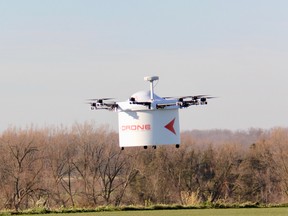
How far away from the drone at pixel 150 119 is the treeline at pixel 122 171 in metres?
57.9

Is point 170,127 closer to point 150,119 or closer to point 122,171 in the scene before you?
point 150,119

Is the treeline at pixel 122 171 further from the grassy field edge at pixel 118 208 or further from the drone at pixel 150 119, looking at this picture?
the drone at pixel 150 119

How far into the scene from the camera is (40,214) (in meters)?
54.2

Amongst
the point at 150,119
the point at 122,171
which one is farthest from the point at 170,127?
the point at 122,171

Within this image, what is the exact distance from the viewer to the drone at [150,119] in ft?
135

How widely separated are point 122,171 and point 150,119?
212 feet

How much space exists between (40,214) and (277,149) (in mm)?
62149

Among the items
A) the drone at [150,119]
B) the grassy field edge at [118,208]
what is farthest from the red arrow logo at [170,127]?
the grassy field edge at [118,208]

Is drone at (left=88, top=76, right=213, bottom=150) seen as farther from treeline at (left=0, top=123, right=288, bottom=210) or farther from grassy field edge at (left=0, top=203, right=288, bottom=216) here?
treeline at (left=0, top=123, right=288, bottom=210)

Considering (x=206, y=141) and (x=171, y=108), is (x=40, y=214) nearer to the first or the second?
(x=171, y=108)

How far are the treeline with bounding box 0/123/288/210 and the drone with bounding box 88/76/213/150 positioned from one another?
57851 mm

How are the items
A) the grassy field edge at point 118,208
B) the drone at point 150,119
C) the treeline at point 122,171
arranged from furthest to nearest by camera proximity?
the treeline at point 122,171, the grassy field edge at point 118,208, the drone at point 150,119

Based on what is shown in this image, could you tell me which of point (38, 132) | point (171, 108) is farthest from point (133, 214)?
point (38, 132)

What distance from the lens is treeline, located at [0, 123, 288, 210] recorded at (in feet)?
331
